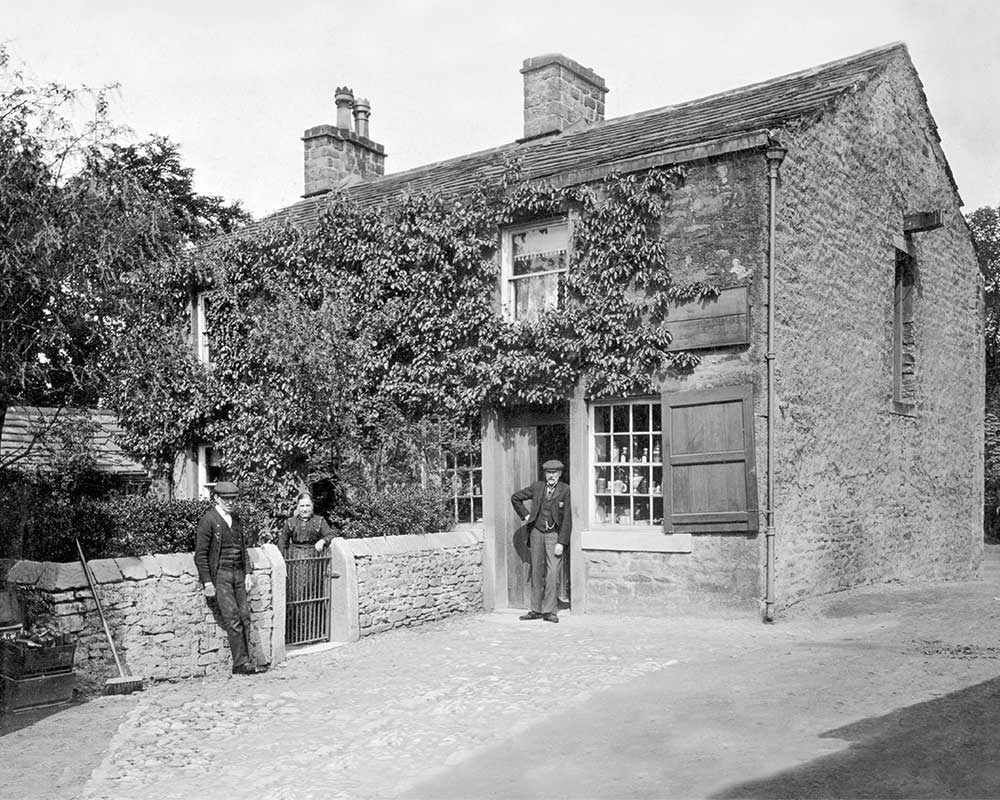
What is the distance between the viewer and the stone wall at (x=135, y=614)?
9.31 m

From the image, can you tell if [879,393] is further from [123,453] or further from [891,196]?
[123,453]

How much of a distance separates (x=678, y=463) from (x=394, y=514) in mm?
3499

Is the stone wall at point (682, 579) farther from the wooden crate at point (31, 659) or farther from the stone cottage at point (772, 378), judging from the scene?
the wooden crate at point (31, 659)

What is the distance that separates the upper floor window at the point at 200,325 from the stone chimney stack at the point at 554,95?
19.9 feet

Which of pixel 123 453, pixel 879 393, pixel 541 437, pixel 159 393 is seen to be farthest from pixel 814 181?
pixel 123 453

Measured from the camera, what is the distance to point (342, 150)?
22.6m

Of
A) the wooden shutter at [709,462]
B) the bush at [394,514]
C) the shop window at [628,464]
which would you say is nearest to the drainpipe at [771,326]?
the wooden shutter at [709,462]

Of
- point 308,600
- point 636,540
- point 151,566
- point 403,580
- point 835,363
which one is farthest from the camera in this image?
point 835,363

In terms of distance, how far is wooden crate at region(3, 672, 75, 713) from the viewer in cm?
866

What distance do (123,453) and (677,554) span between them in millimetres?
10117

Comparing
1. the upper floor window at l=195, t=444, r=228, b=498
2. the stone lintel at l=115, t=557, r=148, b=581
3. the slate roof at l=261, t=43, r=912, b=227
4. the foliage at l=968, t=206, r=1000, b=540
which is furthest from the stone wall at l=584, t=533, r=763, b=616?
the foliage at l=968, t=206, r=1000, b=540

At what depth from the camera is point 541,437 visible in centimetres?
1469

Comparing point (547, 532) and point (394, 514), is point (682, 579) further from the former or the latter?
point (394, 514)

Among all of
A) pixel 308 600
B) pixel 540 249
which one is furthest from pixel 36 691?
pixel 540 249
